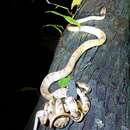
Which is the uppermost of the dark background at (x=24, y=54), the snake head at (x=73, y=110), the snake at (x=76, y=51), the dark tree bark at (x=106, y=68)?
the snake head at (x=73, y=110)

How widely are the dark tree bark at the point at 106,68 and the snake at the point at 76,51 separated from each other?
3 cm

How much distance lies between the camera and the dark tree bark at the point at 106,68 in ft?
4.35

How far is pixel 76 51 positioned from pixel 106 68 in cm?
18

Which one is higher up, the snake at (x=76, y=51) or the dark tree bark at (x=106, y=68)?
the snake at (x=76, y=51)

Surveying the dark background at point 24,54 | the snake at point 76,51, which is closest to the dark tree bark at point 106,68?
the snake at point 76,51

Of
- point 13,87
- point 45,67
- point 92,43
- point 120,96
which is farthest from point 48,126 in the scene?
point 45,67

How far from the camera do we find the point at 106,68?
1532 millimetres

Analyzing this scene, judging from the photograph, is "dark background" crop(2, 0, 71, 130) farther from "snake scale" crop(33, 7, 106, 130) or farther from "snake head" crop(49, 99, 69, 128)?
"snake head" crop(49, 99, 69, 128)

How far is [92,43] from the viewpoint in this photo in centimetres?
163

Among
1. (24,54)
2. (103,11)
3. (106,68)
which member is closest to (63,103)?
(106,68)

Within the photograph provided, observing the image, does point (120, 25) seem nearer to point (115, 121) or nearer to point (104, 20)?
point (104, 20)

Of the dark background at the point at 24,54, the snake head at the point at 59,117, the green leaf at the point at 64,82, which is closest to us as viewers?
the snake head at the point at 59,117

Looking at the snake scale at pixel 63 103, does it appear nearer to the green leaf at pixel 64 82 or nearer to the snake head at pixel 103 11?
the green leaf at pixel 64 82

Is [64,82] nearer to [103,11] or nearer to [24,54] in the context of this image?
[103,11]
